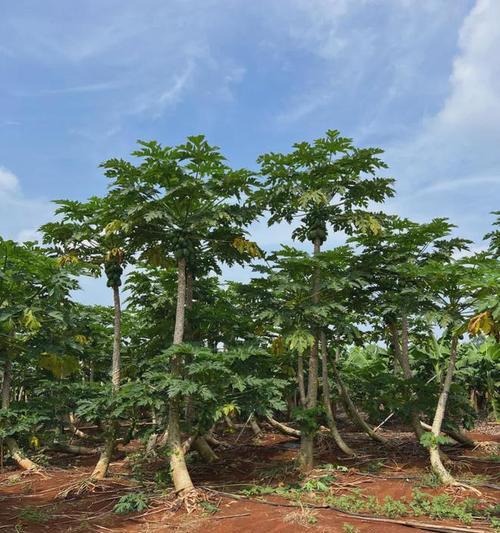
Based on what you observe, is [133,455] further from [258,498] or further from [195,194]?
[195,194]

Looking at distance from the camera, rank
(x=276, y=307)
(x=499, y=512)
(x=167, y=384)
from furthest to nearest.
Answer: (x=276, y=307) < (x=167, y=384) < (x=499, y=512)

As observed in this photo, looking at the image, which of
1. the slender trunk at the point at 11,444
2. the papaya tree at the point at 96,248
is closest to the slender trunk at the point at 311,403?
the papaya tree at the point at 96,248

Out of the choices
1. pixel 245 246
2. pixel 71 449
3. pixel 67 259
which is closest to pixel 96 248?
pixel 67 259

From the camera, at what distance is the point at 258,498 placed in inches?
396

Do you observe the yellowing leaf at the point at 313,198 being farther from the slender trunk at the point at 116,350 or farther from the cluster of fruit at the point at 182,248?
the slender trunk at the point at 116,350

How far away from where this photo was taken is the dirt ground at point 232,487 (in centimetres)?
862

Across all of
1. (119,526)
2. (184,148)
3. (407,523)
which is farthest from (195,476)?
(184,148)

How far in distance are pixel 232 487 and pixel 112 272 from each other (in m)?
5.81

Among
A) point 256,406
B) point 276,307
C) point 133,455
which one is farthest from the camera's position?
point 133,455

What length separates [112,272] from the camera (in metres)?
12.2

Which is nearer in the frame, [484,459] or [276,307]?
[276,307]

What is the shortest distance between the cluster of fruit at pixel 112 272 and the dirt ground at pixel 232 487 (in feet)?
15.4

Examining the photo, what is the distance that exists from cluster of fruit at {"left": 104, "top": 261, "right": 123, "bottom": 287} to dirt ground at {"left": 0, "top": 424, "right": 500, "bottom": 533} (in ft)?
15.4

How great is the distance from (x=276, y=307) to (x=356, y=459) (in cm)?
Answer: 496
